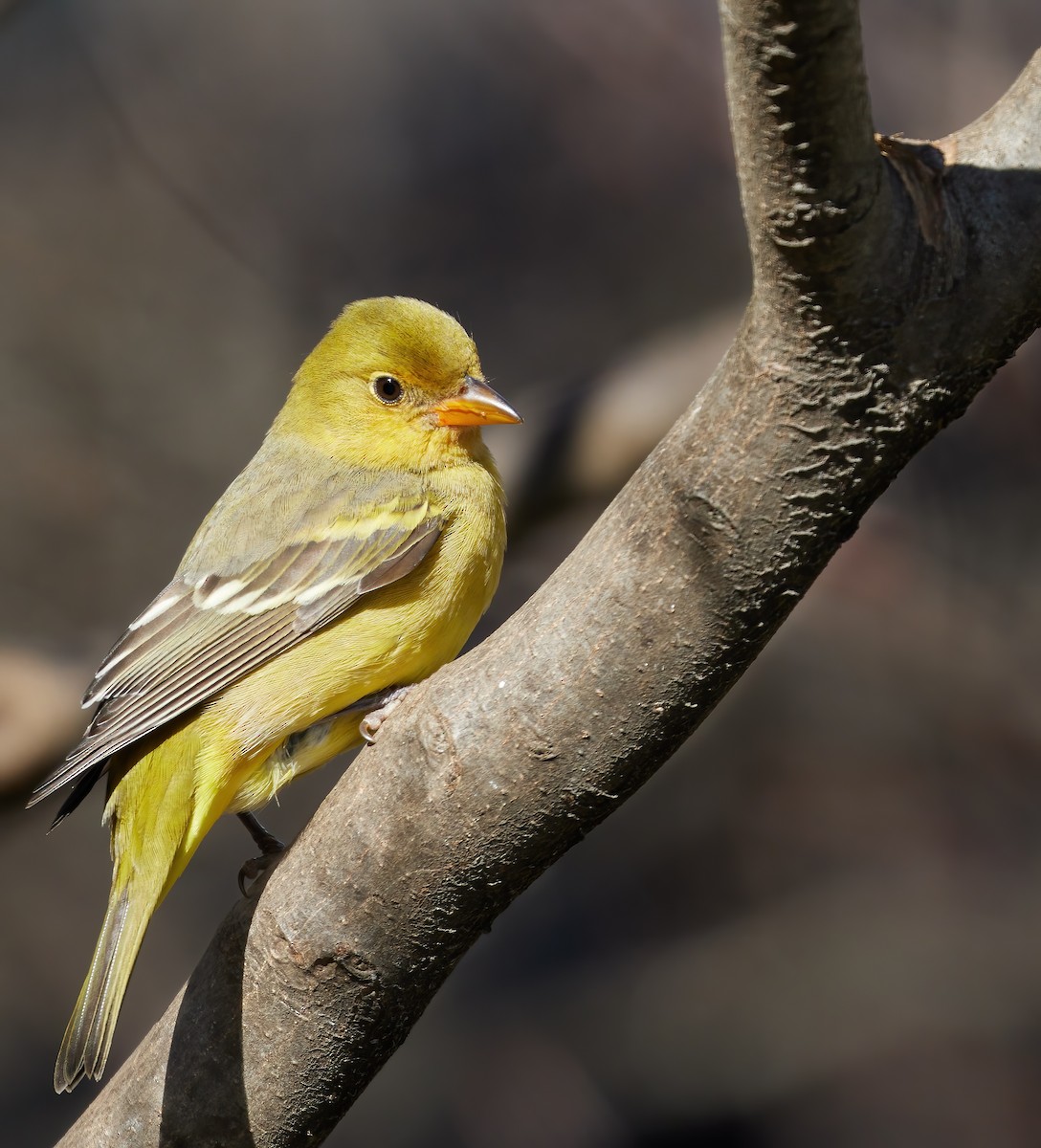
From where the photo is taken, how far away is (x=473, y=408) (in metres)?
4.19

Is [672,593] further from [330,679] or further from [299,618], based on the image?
[299,618]

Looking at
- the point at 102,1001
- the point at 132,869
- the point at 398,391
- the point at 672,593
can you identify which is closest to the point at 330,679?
the point at 132,869

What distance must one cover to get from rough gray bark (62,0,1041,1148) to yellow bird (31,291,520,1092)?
1.96 ft

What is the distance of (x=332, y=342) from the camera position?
4.54 metres

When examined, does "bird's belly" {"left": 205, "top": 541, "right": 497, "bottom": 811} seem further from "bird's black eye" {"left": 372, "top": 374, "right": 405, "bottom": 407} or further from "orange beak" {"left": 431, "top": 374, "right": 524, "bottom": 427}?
"bird's black eye" {"left": 372, "top": 374, "right": 405, "bottom": 407}

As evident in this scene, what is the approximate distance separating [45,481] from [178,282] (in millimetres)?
1592

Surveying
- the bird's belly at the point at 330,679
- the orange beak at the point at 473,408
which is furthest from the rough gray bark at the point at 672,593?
the orange beak at the point at 473,408

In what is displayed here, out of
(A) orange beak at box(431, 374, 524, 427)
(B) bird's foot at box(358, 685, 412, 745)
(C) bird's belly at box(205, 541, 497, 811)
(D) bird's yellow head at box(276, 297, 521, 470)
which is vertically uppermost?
(D) bird's yellow head at box(276, 297, 521, 470)

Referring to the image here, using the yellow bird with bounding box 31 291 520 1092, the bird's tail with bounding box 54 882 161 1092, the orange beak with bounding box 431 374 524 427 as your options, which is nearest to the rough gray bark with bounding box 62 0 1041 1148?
the bird's tail with bounding box 54 882 161 1092

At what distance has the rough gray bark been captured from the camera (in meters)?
1.82

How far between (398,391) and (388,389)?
0.05m

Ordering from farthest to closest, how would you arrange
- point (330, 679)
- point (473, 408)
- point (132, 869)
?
point (473, 408)
point (330, 679)
point (132, 869)

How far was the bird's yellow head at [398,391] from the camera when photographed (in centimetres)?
423

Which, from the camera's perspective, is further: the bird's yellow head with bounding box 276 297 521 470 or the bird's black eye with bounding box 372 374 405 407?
the bird's black eye with bounding box 372 374 405 407
